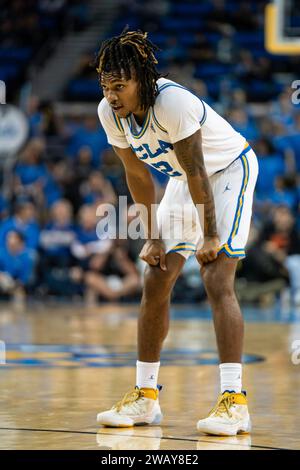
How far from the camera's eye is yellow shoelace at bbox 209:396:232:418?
185 inches

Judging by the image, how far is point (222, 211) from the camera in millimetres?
4969

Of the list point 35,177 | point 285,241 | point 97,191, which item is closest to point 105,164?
point 35,177

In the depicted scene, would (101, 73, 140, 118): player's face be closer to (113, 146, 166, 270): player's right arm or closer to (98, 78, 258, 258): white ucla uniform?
(98, 78, 258, 258): white ucla uniform

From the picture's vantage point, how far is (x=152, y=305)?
5109 mm

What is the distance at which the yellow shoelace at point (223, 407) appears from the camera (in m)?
4.70

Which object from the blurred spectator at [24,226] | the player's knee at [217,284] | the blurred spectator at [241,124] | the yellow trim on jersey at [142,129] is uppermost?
the blurred spectator at [241,124]

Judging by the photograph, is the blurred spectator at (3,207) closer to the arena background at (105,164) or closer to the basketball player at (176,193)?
the arena background at (105,164)

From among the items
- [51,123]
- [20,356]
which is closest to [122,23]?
[51,123]

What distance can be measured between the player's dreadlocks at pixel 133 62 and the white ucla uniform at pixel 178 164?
60mm

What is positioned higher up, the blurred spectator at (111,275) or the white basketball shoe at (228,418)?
the blurred spectator at (111,275)

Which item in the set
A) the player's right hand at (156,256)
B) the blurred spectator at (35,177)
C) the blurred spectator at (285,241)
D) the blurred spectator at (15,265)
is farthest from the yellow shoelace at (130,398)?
the blurred spectator at (35,177)

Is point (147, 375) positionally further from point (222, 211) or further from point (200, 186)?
point (200, 186)

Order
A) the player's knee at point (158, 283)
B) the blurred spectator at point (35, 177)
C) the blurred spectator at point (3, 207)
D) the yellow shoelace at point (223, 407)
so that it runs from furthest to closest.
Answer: the blurred spectator at point (35, 177), the blurred spectator at point (3, 207), the player's knee at point (158, 283), the yellow shoelace at point (223, 407)

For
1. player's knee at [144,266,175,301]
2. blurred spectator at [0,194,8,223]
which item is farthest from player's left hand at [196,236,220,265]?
blurred spectator at [0,194,8,223]
